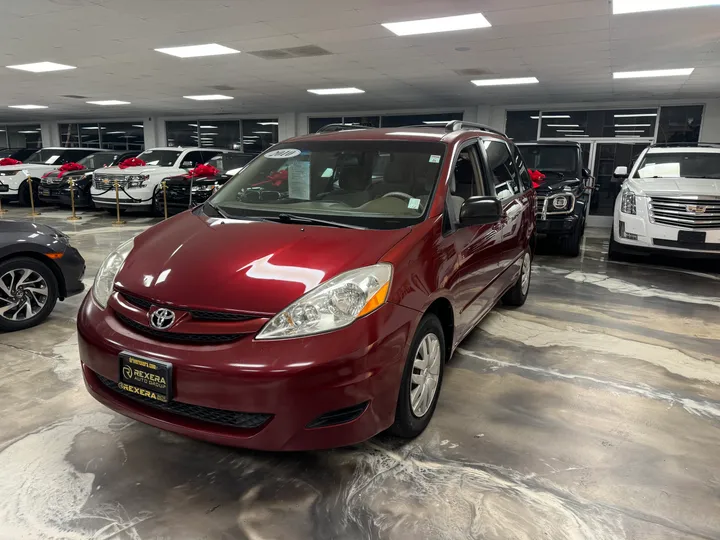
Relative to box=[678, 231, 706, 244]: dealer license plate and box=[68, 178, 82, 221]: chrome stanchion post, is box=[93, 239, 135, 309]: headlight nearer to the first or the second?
box=[678, 231, 706, 244]: dealer license plate

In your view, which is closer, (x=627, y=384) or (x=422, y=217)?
(x=422, y=217)

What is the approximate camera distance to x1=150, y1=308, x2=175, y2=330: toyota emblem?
78.2 inches

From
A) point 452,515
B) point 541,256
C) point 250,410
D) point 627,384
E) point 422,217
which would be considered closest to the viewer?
point 250,410

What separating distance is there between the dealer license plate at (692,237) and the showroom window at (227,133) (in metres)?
14.6

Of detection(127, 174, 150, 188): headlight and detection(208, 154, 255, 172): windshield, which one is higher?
detection(208, 154, 255, 172): windshield

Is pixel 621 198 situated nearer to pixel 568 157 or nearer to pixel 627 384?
pixel 568 157

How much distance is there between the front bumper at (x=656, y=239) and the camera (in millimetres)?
5980

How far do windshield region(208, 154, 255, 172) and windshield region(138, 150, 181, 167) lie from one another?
3.18ft

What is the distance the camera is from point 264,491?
2.09 meters

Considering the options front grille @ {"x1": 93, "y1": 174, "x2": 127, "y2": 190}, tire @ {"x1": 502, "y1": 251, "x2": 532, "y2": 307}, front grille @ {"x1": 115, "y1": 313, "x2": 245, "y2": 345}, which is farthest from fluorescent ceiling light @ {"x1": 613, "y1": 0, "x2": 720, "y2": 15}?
front grille @ {"x1": 93, "y1": 174, "x2": 127, "y2": 190}

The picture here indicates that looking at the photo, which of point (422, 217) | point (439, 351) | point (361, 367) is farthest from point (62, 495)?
point (422, 217)

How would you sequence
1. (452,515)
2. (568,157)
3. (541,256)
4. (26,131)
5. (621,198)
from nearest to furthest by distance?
1. (452,515)
2. (621,198)
3. (541,256)
4. (568,157)
5. (26,131)

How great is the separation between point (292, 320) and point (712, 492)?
191cm

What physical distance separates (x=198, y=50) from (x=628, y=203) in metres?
6.90
